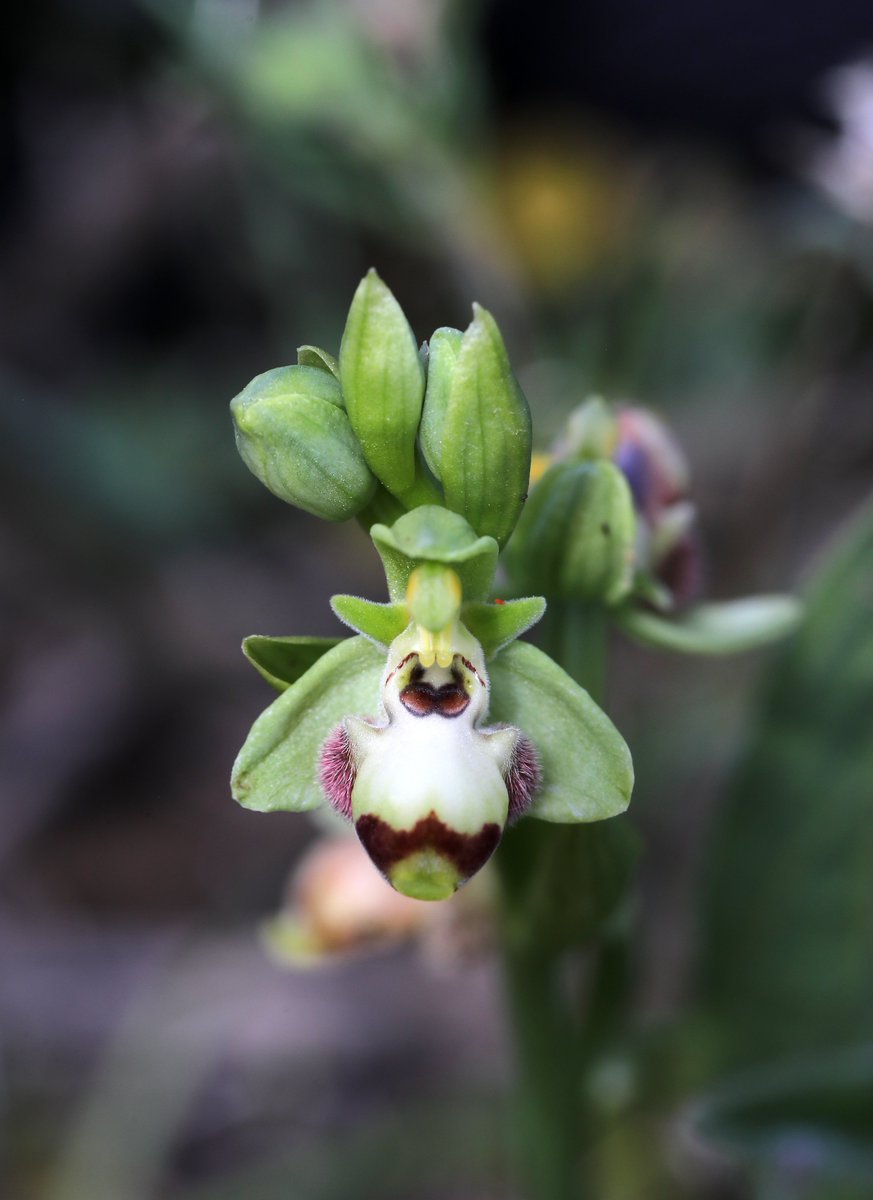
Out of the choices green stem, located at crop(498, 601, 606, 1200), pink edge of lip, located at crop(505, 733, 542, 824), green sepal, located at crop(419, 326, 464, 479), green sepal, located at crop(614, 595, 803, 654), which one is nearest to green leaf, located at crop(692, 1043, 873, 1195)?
green stem, located at crop(498, 601, 606, 1200)

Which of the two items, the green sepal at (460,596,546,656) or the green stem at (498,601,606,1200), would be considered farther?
the green stem at (498,601,606,1200)

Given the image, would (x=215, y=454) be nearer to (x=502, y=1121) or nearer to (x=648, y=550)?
(x=502, y=1121)

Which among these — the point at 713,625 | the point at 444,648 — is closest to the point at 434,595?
the point at 444,648

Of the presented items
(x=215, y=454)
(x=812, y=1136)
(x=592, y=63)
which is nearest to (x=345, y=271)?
(x=215, y=454)

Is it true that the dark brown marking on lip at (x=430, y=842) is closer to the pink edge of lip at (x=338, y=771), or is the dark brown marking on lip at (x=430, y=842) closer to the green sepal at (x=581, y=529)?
the pink edge of lip at (x=338, y=771)

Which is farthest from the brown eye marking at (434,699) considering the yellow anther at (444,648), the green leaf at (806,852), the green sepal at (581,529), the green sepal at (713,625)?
the green leaf at (806,852)

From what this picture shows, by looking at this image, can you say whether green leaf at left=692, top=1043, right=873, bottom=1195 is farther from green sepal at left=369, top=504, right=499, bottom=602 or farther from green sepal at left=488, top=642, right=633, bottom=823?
green sepal at left=369, top=504, right=499, bottom=602
